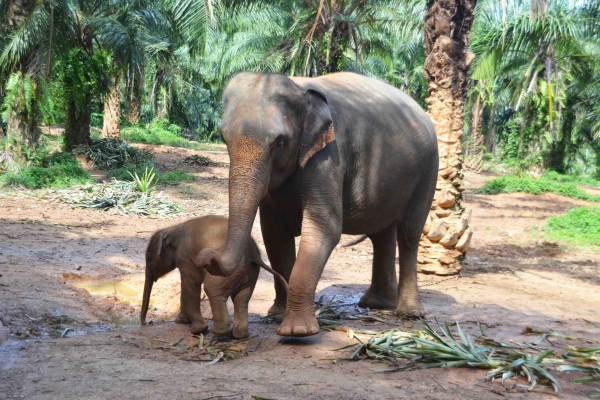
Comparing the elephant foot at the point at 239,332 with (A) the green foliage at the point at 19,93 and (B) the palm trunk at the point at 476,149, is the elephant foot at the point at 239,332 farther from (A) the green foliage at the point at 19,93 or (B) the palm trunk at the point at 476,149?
(B) the palm trunk at the point at 476,149

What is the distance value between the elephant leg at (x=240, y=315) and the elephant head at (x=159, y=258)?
2.21ft

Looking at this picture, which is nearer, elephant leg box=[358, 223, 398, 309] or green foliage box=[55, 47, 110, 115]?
elephant leg box=[358, 223, 398, 309]

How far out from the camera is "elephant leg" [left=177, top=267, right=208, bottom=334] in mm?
4961

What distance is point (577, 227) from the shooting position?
1409cm

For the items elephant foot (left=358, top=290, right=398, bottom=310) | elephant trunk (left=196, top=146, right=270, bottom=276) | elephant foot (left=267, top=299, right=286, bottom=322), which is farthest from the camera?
elephant foot (left=358, top=290, right=398, bottom=310)

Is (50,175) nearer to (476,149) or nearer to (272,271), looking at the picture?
(272,271)

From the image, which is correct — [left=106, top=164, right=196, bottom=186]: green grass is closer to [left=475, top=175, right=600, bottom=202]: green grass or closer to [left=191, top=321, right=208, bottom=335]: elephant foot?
[left=475, top=175, right=600, bottom=202]: green grass

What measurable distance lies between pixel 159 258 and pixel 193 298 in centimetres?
53

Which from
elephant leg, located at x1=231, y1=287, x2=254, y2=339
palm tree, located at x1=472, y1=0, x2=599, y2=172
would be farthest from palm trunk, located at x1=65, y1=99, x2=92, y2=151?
elephant leg, located at x1=231, y1=287, x2=254, y2=339

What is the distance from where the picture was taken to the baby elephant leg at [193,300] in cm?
496

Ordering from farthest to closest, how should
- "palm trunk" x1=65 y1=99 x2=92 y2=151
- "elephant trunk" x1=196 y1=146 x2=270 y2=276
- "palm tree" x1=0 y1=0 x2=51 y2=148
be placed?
1. "palm trunk" x1=65 y1=99 x2=92 y2=151
2. "palm tree" x1=0 y1=0 x2=51 y2=148
3. "elephant trunk" x1=196 y1=146 x2=270 y2=276

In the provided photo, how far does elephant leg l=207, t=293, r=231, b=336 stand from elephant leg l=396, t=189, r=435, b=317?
1843 mm

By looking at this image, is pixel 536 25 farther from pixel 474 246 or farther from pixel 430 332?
pixel 430 332

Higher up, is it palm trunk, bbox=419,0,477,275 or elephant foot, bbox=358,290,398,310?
palm trunk, bbox=419,0,477,275
